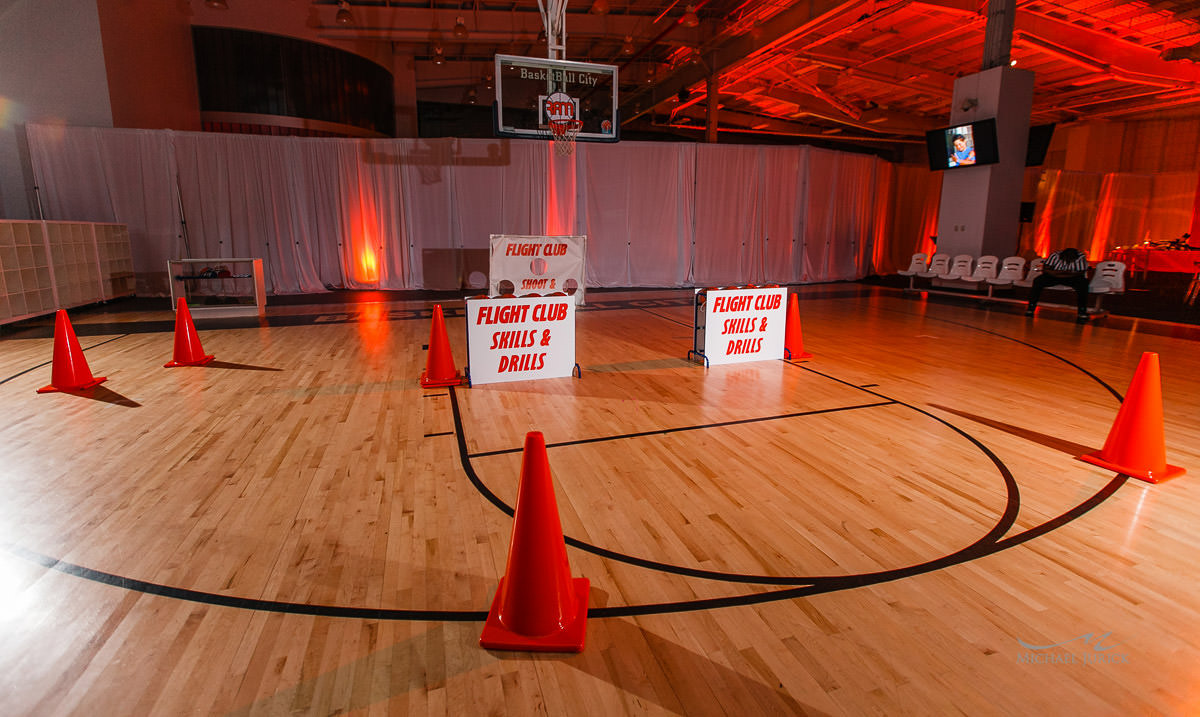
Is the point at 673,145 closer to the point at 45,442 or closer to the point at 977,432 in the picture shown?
the point at 977,432

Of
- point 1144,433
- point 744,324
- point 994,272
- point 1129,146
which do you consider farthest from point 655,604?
point 1129,146

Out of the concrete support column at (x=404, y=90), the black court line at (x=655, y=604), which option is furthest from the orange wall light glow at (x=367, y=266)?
the black court line at (x=655, y=604)

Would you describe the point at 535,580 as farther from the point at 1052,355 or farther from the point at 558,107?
the point at 558,107

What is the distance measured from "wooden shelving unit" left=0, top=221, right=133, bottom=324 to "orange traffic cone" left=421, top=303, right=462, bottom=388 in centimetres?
676

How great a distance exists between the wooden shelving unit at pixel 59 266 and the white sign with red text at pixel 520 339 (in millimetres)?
7256

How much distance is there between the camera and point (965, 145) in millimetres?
10969

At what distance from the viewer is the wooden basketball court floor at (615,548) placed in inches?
73.7

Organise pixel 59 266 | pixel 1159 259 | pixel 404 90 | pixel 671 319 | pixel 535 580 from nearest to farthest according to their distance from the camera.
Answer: pixel 535 580 < pixel 59 266 < pixel 671 319 < pixel 1159 259 < pixel 404 90

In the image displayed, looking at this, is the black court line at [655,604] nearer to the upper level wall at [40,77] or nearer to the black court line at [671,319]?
the black court line at [671,319]

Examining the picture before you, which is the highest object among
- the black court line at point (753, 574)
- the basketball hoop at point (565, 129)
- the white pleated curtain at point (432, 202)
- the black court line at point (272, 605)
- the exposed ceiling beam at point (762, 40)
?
the exposed ceiling beam at point (762, 40)

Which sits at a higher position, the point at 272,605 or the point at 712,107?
the point at 712,107

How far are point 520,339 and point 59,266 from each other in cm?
859

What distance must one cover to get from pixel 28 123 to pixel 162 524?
11938 mm

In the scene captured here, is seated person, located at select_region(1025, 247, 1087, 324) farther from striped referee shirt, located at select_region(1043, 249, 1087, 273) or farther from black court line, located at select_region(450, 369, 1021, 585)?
black court line, located at select_region(450, 369, 1021, 585)
